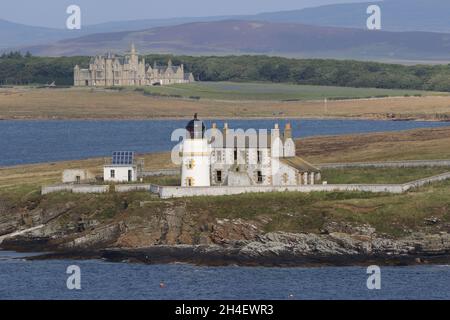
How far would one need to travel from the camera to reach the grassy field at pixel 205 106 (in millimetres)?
166750

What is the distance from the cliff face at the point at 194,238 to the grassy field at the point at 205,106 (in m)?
84.4

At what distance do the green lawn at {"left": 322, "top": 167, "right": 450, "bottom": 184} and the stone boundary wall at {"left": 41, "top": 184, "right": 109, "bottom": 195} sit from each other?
11117mm

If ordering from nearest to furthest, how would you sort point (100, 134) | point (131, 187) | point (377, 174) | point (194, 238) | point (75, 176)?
1. point (194, 238)
2. point (131, 187)
3. point (377, 174)
4. point (75, 176)
5. point (100, 134)

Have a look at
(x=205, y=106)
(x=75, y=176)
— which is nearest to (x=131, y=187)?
(x=75, y=176)

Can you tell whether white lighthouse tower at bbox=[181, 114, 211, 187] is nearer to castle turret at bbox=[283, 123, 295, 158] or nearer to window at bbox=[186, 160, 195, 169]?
window at bbox=[186, 160, 195, 169]

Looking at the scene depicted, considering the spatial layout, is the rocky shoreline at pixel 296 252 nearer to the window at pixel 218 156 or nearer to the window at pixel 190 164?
the window at pixel 190 164

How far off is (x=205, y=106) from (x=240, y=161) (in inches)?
4049

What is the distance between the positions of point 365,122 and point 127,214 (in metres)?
86.1

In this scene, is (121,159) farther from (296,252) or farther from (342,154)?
(342,154)

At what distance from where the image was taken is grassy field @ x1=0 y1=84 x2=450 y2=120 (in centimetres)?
16675

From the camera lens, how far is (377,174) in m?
79.5

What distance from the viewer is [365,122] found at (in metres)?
156

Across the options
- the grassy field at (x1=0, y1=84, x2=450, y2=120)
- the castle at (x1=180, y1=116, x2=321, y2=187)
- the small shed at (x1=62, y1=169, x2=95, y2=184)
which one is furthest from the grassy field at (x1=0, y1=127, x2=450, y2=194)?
the grassy field at (x1=0, y1=84, x2=450, y2=120)
